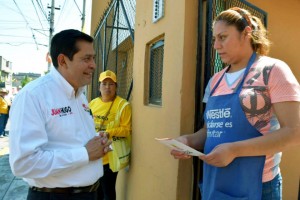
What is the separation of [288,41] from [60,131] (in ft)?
7.14

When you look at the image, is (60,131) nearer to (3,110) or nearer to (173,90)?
(173,90)

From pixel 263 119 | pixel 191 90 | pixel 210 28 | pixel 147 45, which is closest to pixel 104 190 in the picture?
pixel 147 45

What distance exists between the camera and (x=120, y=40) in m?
6.96

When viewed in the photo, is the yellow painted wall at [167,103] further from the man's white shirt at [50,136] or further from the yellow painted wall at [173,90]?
the man's white shirt at [50,136]

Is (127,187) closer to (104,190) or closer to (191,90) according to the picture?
(104,190)

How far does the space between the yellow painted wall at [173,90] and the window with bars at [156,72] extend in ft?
0.24

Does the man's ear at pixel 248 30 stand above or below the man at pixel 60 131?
above

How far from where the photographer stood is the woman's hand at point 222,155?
156 centimetres

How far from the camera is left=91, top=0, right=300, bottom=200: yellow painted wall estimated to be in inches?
95.9

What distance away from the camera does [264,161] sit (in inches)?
63.7

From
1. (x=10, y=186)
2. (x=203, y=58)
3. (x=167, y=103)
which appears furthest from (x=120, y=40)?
(x=203, y=58)

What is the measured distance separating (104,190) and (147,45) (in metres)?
2.13

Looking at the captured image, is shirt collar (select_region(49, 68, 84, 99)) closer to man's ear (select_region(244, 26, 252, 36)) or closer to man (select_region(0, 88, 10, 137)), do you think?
man's ear (select_region(244, 26, 252, 36))

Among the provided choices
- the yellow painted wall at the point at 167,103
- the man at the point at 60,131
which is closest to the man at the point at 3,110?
the yellow painted wall at the point at 167,103
